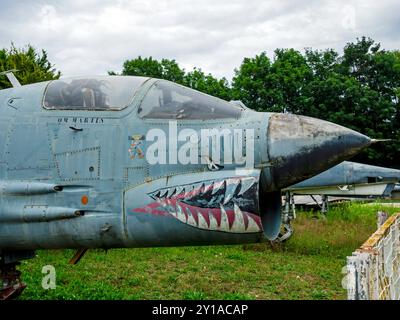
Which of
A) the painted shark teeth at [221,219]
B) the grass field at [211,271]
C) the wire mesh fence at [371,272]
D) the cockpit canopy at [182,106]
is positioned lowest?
the grass field at [211,271]

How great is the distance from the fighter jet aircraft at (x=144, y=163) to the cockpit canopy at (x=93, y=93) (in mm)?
12

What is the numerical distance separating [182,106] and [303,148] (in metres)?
1.24

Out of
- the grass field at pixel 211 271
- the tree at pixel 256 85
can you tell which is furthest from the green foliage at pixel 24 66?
the tree at pixel 256 85

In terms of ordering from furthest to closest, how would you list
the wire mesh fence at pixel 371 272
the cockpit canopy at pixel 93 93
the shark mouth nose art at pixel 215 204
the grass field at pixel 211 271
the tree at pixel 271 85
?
the tree at pixel 271 85, the grass field at pixel 211 271, the cockpit canopy at pixel 93 93, the shark mouth nose art at pixel 215 204, the wire mesh fence at pixel 371 272

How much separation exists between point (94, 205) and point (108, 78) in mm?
1354

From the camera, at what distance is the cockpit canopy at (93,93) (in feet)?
15.9

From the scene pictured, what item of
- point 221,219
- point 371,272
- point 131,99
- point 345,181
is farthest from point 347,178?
point 371,272

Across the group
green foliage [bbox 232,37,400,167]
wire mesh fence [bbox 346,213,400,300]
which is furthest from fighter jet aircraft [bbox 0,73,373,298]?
green foliage [bbox 232,37,400,167]

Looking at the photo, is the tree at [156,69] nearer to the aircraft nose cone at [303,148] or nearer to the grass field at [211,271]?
the grass field at [211,271]

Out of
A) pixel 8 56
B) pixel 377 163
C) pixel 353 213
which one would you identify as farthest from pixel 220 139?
pixel 377 163

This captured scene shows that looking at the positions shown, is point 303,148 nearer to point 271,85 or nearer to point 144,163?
point 144,163

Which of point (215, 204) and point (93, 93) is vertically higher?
point (93, 93)

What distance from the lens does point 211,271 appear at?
10.4 meters

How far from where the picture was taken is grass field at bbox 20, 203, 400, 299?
8484 mm
